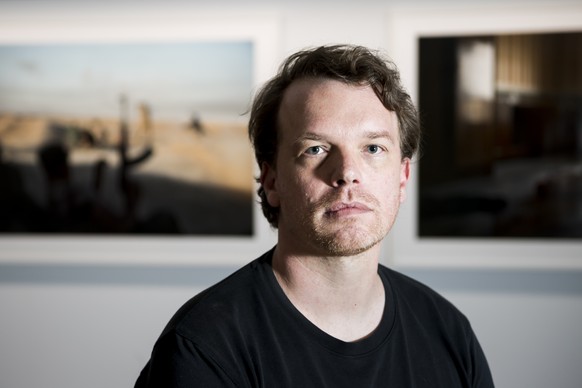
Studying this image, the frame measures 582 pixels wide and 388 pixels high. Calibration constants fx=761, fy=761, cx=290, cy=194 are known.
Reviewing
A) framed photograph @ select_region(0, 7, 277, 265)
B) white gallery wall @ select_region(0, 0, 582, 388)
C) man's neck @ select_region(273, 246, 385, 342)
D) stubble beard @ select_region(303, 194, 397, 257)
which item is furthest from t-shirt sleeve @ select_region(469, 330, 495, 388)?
framed photograph @ select_region(0, 7, 277, 265)

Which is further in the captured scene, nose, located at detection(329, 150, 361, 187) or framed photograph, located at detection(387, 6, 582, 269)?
framed photograph, located at detection(387, 6, 582, 269)

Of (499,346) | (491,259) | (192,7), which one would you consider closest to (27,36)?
(192,7)

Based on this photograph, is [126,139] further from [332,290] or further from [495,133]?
[332,290]

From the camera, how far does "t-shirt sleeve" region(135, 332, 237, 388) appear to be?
127 centimetres

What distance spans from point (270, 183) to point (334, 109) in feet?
0.88

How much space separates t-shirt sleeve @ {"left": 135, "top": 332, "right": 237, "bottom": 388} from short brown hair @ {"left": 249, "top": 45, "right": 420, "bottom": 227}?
453mm

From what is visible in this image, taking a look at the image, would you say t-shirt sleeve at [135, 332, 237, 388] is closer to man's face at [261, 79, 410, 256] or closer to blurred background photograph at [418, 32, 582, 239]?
man's face at [261, 79, 410, 256]

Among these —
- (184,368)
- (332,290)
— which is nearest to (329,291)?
(332,290)

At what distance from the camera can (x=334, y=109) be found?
1.47 m

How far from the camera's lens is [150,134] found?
10.4ft

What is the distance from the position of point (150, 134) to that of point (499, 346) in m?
1.67

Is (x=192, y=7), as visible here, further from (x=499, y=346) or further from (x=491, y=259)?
(x=499, y=346)

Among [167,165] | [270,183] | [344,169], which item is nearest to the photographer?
[344,169]

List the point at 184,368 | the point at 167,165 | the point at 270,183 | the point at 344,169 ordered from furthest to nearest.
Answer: the point at 167,165
the point at 270,183
the point at 344,169
the point at 184,368
